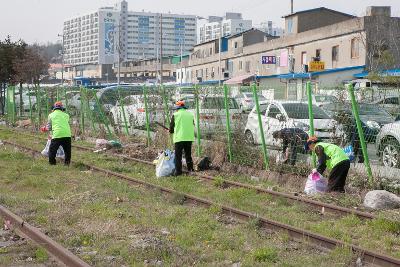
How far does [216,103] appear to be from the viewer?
48.7 feet

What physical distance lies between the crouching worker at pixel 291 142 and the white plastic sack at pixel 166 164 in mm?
2390

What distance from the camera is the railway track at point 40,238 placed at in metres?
6.45

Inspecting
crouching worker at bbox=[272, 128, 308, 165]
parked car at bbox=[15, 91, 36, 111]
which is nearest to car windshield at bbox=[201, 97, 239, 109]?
crouching worker at bbox=[272, 128, 308, 165]

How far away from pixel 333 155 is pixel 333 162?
0.41 feet

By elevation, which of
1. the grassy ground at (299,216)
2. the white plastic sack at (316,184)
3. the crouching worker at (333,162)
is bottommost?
the grassy ground at (299,216)

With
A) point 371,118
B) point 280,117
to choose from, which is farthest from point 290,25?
point 371,118

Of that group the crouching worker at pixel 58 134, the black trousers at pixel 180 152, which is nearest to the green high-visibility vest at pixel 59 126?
the crouching worker at pixel 58 134

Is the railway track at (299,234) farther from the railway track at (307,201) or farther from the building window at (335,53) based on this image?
the building window at (335,53)

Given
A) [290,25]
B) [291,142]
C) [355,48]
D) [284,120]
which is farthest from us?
[290,25]

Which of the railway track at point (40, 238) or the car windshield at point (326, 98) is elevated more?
the car windshield at point (326, 98)

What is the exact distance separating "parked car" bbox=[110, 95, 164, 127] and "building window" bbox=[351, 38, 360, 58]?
93.3ft

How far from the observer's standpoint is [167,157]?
13.2m

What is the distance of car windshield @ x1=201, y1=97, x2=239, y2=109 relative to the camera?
47.6 ft

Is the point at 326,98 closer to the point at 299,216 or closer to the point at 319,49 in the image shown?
the point at 299,216
